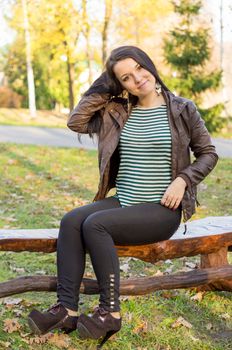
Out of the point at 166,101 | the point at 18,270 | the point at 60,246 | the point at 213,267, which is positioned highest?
the point at 166,101

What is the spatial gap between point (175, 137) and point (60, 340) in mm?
1327

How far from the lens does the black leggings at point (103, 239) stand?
316 centimetres

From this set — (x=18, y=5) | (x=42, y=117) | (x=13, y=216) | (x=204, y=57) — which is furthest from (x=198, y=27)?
(x=13, y=216)

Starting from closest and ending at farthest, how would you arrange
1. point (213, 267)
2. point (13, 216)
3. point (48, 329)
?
point (48, 329)
point (213, 267)
point (13, 216)

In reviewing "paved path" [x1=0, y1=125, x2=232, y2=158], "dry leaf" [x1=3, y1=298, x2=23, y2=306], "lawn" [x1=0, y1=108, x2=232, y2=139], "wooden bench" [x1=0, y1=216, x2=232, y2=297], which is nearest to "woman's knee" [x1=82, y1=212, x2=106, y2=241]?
"wooden bench" [x1=0, y1=216, x2=232, y2=297]

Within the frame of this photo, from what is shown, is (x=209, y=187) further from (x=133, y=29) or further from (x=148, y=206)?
(x=133, y=29)

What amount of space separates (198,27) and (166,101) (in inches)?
626

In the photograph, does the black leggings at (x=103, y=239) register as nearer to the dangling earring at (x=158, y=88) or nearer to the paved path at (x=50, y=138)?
the dangling earring at (x=158, y=88)

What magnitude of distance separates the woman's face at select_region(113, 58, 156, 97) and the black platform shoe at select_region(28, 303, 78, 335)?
1.32 meters

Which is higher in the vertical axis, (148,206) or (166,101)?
(166,101)

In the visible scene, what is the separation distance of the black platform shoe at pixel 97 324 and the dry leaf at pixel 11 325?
19.4 inches

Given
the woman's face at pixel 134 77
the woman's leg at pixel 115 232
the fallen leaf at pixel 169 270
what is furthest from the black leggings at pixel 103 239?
the fallen leaf at pixel 169 270

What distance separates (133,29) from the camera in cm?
2186

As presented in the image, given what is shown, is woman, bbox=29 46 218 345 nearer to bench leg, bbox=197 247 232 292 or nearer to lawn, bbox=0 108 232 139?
bench leg, bbox=197 247 232 292
